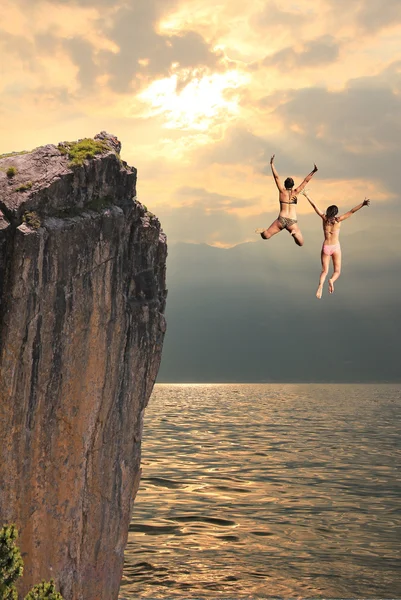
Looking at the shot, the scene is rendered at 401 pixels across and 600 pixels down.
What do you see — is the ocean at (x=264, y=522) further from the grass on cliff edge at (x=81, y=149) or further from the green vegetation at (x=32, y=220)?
the grass on cliff edge at (x=81, y=149)

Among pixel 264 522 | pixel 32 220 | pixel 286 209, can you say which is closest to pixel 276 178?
pixel 286 209

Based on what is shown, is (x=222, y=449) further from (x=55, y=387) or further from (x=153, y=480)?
(x=55, y=387)

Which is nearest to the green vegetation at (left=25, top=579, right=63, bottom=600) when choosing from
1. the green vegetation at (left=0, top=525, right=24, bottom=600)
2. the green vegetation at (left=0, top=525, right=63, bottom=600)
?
the green vegetation at (left=0, top=525, right=63, bottom=600)

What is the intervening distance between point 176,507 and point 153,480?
603 cm

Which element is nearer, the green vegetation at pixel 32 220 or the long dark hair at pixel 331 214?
the long dark hair at pixel 331 214

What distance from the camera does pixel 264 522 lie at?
32.2 m

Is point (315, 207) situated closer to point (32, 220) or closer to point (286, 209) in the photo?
point (286, 209)

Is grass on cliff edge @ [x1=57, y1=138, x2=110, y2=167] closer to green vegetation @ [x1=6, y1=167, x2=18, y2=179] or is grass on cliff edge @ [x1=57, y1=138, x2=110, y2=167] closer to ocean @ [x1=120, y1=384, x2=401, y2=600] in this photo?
green vegetation @ [x1=6, y1=167, x2=18, y2=179]

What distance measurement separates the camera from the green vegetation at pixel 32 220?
47.0ft

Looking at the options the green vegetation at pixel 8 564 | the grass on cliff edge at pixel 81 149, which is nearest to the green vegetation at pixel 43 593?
the green vegetation at pixel 8 564

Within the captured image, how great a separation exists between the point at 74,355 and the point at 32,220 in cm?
289

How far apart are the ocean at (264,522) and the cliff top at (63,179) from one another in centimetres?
1323

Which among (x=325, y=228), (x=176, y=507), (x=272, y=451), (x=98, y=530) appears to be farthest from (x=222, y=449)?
(x=325, y=228)

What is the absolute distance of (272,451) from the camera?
180ft
